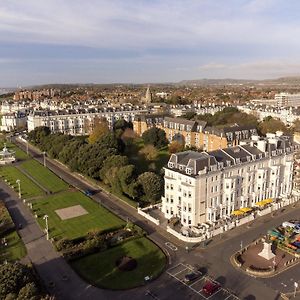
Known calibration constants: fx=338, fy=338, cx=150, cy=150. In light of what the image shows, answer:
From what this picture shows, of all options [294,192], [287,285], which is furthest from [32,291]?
[294,192]

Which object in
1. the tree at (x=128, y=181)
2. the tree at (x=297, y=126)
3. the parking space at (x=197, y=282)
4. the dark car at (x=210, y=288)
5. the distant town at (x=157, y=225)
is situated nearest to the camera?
the parking space at (x=197, y=282)

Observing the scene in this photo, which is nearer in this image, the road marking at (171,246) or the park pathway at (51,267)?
the park pathway at (51,267)

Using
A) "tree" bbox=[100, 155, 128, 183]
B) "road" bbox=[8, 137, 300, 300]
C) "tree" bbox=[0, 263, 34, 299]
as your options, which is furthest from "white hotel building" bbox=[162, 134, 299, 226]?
"tree" bbox=[0, 263, 34, 299]

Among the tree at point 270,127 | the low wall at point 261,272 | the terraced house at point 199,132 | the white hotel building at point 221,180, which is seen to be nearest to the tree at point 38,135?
the terraced house at point 199,132

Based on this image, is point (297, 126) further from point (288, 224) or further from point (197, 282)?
point (197, 282)

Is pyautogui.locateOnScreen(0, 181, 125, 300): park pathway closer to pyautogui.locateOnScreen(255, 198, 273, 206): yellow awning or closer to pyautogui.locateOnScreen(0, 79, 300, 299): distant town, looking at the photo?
pyautogui.locateOnScreen(0, 79, 300, 299): distant town

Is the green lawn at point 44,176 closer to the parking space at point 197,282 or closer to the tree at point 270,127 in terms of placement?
the parking space at point 197,282

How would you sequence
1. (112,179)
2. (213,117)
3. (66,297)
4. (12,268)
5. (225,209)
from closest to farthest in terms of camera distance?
(12,268) → (66,297) → (225,209) → (112,179) → (213,117)

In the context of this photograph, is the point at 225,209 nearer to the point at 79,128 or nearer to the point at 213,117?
the point at 213,117
